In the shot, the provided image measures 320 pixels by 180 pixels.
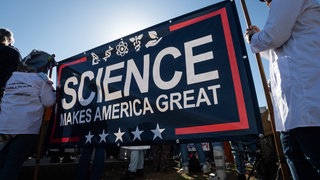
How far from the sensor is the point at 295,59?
1.27 meters

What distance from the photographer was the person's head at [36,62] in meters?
2.56

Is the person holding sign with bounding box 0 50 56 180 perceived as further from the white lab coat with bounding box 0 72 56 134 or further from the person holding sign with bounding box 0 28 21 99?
the person holding sign with bounding box 0 28 21 99

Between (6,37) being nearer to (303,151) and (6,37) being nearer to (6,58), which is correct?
A: (6,58)

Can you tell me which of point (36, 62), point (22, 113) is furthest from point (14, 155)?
point (36, 62)

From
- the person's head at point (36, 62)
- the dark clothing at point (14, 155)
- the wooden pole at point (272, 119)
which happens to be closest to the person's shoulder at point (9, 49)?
the person's head at point (36, 62)

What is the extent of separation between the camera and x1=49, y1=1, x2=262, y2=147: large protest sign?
1.64 m

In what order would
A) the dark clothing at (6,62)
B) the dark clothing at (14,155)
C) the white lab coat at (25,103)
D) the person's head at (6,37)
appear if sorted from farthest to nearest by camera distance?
the person's head at (6,37) → the dark clothing at (6,62) → the white lab coat at (25,103) → the dark clothing at (14,155)

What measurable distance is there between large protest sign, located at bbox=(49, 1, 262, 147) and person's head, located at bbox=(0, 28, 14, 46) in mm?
1125

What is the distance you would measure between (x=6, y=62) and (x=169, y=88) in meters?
2.22

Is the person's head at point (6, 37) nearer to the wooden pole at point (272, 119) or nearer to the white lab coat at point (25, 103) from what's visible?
the white lab coat at point (25, 103)

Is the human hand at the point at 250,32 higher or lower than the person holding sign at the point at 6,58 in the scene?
lower

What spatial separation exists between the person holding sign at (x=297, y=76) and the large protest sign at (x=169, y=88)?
217 mm

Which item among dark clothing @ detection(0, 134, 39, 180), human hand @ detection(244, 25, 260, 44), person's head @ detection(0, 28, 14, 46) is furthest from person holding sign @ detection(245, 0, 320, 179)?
person's head @ detection(0, 28, 14, 46)

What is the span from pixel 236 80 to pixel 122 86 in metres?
1.15
